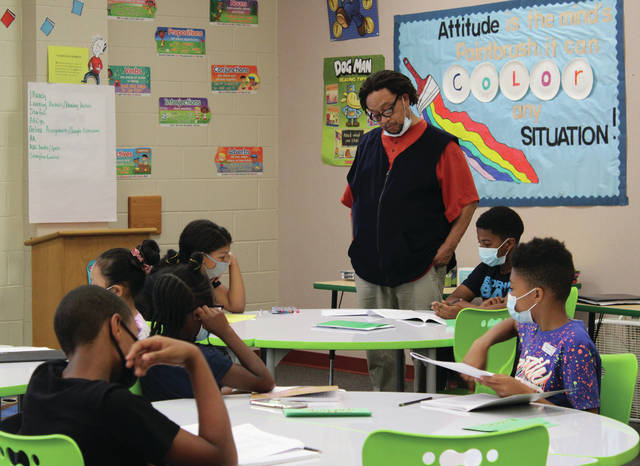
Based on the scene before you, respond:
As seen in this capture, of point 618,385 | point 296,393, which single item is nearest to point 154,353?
point 296,393

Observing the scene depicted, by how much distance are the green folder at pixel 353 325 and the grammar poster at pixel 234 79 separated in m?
3.07

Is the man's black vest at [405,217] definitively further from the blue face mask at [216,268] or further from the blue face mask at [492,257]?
the blue face mask at [216,268]

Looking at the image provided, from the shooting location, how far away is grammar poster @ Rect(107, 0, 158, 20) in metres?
5.58

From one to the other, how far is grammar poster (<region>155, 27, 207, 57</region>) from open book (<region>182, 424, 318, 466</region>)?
4383 mm

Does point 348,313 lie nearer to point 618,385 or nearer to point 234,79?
point 618,385

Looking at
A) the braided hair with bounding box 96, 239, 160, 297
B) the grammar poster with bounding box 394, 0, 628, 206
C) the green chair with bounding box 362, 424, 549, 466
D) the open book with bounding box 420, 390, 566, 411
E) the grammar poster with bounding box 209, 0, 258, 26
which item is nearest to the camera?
the green chair with bounding box 362, 424, 549, 466

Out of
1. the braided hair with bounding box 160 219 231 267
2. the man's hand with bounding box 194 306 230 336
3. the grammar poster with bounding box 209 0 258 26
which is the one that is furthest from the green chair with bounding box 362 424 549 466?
the grammar poster with bounding box 209 0 258 26

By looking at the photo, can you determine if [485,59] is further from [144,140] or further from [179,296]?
[179,296]

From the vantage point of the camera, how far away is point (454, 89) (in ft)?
17.5

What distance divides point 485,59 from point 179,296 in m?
3.51

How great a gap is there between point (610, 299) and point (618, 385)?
2094 mm

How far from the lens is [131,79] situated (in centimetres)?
566

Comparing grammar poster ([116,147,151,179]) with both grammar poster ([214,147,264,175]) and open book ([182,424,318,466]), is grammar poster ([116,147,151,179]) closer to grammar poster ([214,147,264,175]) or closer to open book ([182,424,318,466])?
grammar poster ([214,147,264,175])

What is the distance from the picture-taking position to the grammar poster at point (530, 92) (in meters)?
4.70
